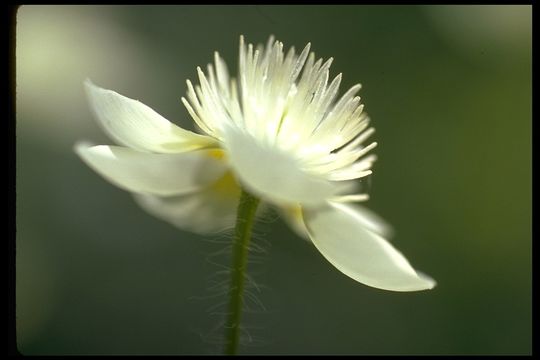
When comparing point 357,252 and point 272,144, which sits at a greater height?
point 272,144

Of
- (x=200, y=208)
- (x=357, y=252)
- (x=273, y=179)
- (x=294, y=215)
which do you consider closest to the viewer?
(x=273, y=179)

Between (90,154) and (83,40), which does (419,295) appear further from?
(90,154)

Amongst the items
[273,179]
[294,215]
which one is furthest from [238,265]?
[294,215]

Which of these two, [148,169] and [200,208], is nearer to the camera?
[148,169]

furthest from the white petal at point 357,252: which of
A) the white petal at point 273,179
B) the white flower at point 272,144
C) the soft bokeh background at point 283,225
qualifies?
the soft bokeh background at point 283,225

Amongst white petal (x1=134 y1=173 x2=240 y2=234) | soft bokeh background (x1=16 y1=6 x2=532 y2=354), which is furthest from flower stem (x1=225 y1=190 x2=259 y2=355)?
soft bokeh background (x1=16 y1=6 x2=532 y2=354)

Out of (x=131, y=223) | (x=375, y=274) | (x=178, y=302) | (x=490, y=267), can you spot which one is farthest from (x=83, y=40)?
(x=375, y=274)

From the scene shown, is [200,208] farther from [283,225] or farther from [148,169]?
[283,225]

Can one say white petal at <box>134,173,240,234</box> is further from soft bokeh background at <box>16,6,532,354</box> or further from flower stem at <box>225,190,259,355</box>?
soft bokeh background at <box>16,6,532,354</box>
